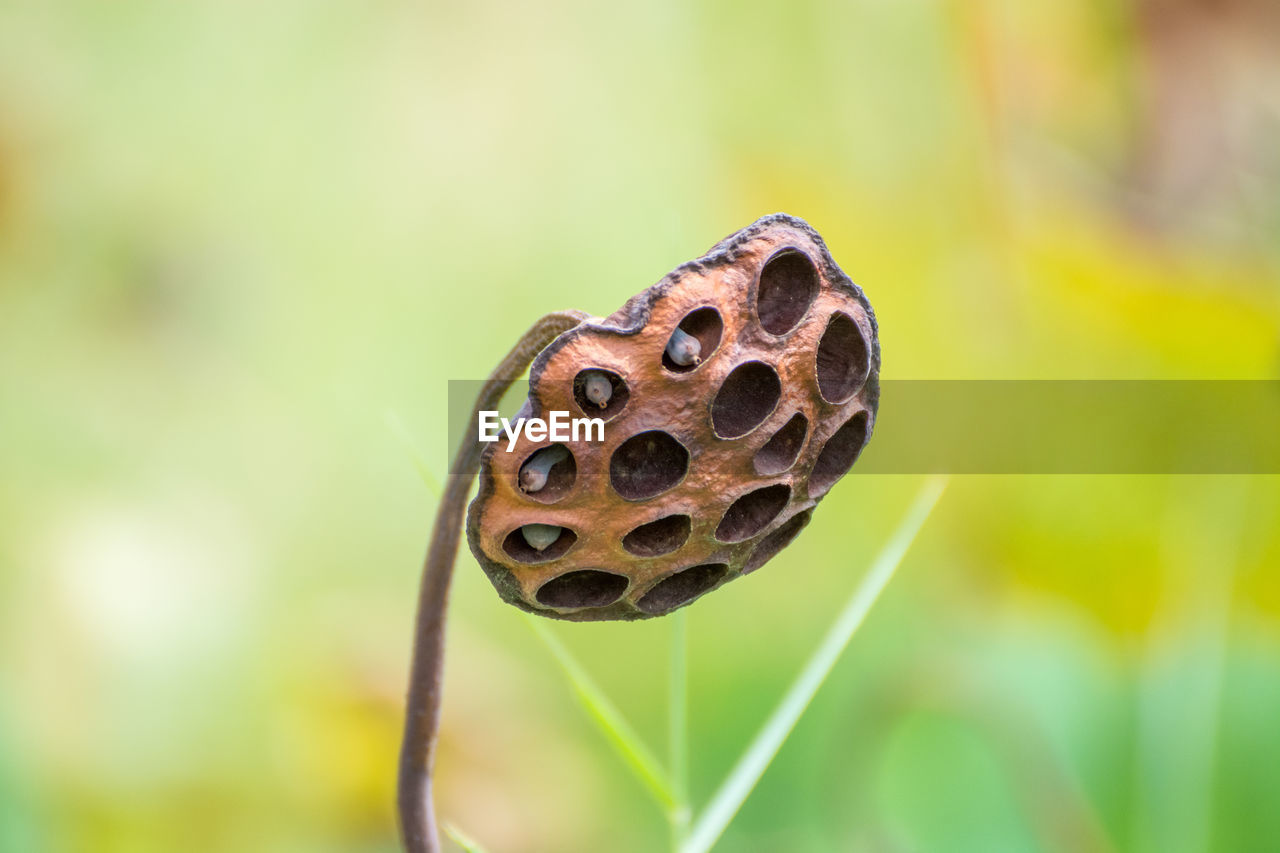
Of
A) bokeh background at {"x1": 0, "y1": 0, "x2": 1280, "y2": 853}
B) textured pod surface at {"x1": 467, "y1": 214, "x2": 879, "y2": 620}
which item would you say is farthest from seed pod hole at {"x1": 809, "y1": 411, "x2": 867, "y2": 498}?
bokeh background at {"x1": 0, "y1": 0, "x2": 1280, "y2": 853}

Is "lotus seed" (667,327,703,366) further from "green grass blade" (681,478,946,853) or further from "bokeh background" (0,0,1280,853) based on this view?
"bokeh background" (0,0,1280,853)

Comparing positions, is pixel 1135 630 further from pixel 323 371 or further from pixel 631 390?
pixel 631 390

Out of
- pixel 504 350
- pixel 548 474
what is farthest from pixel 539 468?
pixel 504 350

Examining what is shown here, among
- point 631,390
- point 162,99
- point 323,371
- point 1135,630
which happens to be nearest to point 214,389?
point 323,371

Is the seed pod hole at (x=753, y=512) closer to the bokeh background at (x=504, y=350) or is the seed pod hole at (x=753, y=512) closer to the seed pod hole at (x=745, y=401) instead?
the seed pod hole at (x=745, y=401)

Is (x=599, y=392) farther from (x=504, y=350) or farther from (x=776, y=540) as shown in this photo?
(x=504, y=350)

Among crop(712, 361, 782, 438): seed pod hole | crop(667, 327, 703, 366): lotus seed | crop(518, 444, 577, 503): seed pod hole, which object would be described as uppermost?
crop(667, 327, 703, 366): lotus seed
